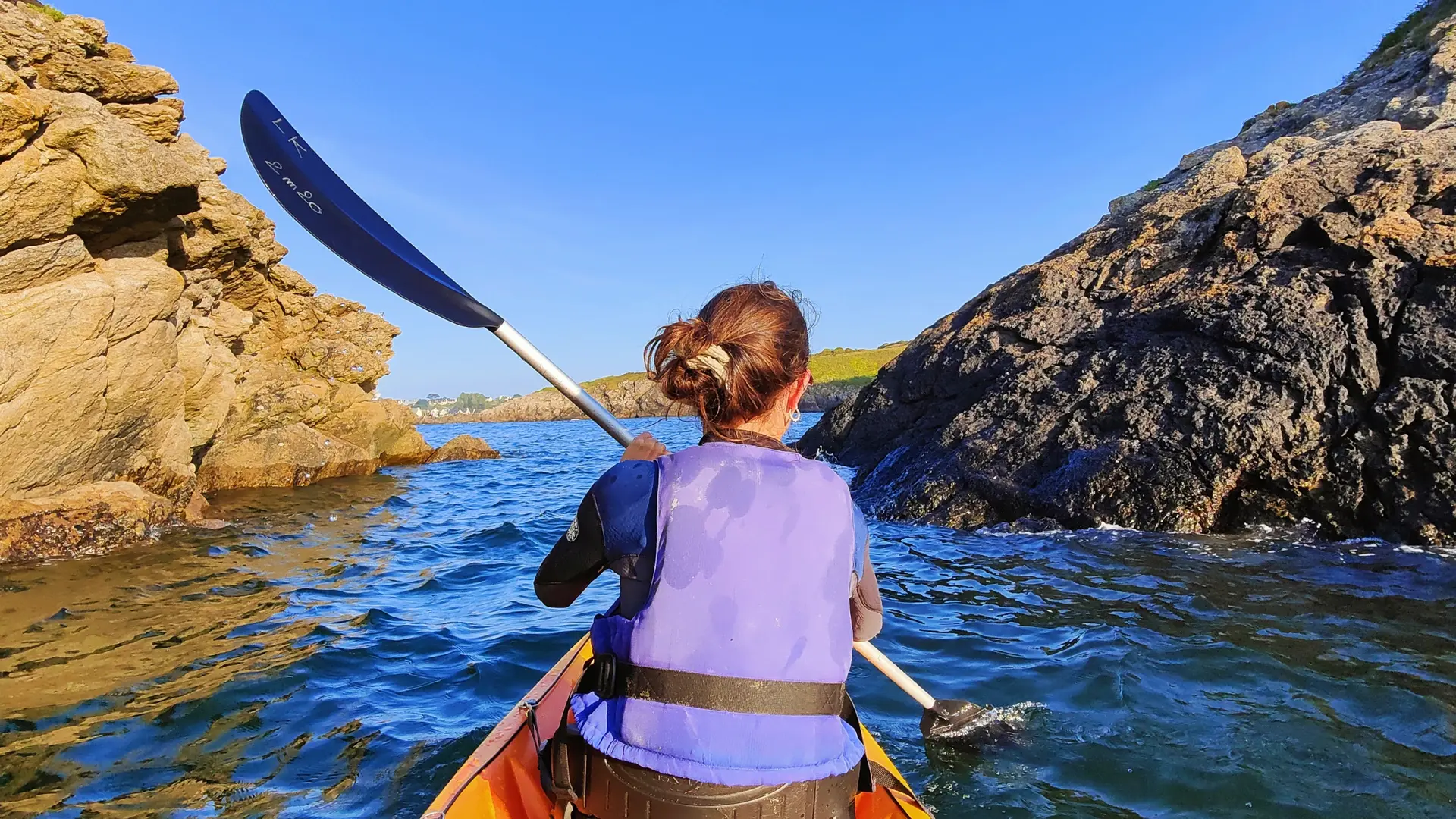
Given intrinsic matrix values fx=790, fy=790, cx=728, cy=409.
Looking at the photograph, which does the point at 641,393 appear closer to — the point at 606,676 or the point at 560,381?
the point at 560,381

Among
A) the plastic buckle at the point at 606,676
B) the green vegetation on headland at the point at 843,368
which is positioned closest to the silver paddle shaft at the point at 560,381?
the plastic buckle at the point at 606,676

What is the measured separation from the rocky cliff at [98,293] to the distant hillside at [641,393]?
4060 cm

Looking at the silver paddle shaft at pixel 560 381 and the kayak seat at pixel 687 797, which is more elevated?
the silver paddle shaft at pixel 560 381

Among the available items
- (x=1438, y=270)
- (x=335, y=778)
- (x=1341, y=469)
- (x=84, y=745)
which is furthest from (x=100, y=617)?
(x=1438, y=270)

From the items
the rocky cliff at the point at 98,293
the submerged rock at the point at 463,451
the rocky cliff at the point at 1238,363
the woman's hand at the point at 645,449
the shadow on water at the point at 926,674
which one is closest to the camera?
the woman's hand at the point at 645,449

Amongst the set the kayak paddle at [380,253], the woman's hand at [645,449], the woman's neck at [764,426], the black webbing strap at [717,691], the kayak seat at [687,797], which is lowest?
the kayak seat at [687,797]

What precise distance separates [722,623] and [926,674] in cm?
315

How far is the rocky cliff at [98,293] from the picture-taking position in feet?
25.1

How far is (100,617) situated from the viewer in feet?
18.7

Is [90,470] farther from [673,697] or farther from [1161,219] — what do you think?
[1161,219]

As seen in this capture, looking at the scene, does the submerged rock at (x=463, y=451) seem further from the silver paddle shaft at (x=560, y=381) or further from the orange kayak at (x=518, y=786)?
the orange kayak at (x=518, y=786)

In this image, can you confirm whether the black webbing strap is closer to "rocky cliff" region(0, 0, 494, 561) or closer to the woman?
the woman

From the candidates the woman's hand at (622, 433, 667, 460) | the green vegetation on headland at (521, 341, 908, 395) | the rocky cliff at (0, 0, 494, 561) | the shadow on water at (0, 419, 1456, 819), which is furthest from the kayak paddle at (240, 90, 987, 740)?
the green vegetation on headland at (521, 341, 908, 395)

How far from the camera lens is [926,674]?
4.64 metres
